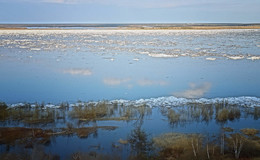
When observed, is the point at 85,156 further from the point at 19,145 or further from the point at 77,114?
the point at 77,114

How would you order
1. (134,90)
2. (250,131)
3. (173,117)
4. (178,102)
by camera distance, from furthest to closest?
(134,90)
(178,102)
(173,117)
(250,131)

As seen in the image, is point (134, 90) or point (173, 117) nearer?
point (173, 117)

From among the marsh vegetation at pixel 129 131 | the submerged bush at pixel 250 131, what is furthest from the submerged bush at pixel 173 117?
the submerged bush at pixel 250 131

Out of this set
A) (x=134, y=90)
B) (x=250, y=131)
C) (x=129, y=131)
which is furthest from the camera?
(x=134, y=90)

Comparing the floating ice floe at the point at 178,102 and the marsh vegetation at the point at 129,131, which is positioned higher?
the floating ice floe at the point at 178,102

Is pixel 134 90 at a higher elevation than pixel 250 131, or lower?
higher

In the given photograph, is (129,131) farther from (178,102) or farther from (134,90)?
(134,90)

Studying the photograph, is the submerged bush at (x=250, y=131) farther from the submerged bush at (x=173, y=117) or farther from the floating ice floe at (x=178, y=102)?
the floating ice floe at (x=178, y=102)

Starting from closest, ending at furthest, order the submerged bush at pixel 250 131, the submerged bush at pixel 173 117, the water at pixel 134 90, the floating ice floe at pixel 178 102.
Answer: the submerged bush at pixel 250 131 < the water at pixel 134 90 < the submerged bush at pixel 173 117 < the floating ice floe at pixel 178 102

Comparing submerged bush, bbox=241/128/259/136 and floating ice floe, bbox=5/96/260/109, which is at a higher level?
floating ice floe, bbox=5/96/260/109

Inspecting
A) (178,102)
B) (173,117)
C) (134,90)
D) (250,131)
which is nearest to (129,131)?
(173,117)

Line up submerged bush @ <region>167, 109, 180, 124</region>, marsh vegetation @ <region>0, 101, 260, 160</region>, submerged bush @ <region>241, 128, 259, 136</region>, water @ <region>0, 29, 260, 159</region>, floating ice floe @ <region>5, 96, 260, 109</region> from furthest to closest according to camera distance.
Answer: floating ice floe @ <region>5, 96, 260, 109</region>, submerged bush @ <region>167, 109, 180, 124</region>, water @ <region>0, 29, 260, 159</region>, submerged bush @ <region>241, 128, 259, 136</region>, marsh vegetation @ <region>0, 101, 260, 160</region>

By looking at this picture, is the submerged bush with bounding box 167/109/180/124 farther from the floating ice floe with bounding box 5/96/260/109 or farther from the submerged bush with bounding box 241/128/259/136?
the submerged bush with bounding box 241/128/259/136

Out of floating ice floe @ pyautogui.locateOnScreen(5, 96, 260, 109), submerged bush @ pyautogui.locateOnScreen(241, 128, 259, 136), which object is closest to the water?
floating ice floe @ pyautogui.locateOnScreen(5, 96, 260, 109)
